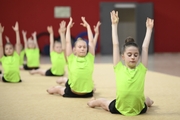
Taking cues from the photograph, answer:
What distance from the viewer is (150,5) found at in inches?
471

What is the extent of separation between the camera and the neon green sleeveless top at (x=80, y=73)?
139 inches

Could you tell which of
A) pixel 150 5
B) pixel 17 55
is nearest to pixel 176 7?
pixel 150 5

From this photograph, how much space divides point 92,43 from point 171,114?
128 centimetres

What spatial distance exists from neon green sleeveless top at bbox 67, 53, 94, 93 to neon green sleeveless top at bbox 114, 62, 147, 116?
33.5 inches

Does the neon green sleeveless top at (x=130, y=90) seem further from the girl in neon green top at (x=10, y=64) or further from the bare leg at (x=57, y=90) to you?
the girl in neon green top at (x=10, y=64)

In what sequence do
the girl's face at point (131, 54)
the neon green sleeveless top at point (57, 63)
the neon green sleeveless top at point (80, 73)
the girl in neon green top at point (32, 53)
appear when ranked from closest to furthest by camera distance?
the girl's face at point (131, 54), the neon green sleeveless top at point (80, 73), the neon green sleeveless top at point (57, 63), the girl in neon green top at point (32, 53)

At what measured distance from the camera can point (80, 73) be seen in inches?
139

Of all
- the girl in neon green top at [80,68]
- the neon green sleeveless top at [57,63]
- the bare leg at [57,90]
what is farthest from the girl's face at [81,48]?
the neon green sleeveless top at [57,63]

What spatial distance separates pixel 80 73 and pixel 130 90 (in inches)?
37.4

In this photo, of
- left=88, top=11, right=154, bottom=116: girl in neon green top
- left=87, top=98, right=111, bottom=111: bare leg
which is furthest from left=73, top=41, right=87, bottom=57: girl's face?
left=88, top=11, right=154, bottom=116: girl in neon green top

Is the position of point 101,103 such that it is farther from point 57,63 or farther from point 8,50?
point 57,63

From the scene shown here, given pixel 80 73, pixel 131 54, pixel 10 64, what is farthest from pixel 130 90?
pixel 10 64

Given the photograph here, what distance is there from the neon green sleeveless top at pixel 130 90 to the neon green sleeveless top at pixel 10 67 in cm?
263

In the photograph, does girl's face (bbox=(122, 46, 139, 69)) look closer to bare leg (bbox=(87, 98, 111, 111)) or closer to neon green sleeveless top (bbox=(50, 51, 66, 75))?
bare leg (bbox=(87, 98, 111, 111))
